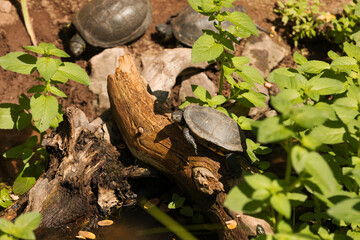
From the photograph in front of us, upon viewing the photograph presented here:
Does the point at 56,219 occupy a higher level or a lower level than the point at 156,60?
lower

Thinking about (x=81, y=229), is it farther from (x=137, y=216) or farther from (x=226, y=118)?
(x=226, y=118)

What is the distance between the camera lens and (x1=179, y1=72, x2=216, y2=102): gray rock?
468 cm

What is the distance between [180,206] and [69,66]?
1.81 m

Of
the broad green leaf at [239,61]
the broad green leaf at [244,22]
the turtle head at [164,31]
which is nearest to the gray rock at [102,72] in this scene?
the turtle head at [164,31]

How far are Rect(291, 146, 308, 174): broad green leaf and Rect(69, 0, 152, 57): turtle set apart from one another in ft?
14.1

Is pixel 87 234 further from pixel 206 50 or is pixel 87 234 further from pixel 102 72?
pixel 102 72

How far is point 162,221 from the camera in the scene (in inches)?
139

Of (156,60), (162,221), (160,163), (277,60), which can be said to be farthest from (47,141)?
(277,60)

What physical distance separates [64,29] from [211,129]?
375cm

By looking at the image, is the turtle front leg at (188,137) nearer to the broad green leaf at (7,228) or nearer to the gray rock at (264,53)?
the broad green leaf at (7,228)

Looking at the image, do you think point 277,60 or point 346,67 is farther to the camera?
point 277,60

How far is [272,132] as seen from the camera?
1733 mm

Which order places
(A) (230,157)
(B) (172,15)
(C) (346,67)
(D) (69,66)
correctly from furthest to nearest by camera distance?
(B) (172,15) < (D) (69,66) < (A) (230,157) < (C) (346,67)

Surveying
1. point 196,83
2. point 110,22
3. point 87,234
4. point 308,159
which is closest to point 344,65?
point 308,159
